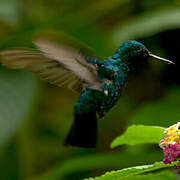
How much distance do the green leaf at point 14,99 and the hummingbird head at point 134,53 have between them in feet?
3.51

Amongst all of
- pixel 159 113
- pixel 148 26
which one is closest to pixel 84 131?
pixel 159 113

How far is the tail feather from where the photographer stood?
1.78 metres

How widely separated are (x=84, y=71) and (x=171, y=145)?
471 mm

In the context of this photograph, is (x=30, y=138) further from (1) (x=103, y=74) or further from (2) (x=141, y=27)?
(1) (x=103, y=74)

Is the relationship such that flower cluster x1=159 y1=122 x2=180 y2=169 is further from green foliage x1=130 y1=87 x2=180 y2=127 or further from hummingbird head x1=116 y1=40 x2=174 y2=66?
green foliage x1=130 y1=87 x2=180 y2=127

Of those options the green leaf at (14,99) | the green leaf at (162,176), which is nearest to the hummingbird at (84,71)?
the green leaf at (162,176)

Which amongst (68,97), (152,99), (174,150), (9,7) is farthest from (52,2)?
(174,150)

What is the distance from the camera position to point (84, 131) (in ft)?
5.84

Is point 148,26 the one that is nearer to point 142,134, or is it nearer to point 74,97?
point 74,97

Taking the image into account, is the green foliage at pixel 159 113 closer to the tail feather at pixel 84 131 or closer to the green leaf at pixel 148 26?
the green leaf at pixel 148 26

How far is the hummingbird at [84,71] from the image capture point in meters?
1.63

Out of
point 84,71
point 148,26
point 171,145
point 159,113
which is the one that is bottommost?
point 171,145

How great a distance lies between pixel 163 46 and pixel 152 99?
18.0 inches

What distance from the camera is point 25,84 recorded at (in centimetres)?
302
